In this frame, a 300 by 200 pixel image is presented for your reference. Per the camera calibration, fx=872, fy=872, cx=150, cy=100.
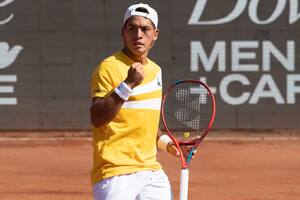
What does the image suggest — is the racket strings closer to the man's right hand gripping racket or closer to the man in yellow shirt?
the man's right hand gripping racket

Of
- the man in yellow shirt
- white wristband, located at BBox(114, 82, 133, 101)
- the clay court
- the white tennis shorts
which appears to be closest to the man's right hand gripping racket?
the white tennis shorts

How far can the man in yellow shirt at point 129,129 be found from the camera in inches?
180

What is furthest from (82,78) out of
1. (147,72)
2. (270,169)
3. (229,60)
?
(147,72)

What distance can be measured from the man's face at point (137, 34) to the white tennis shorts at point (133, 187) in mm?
665

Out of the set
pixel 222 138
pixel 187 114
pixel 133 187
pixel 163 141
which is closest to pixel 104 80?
pixel 133 187

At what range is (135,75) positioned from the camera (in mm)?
4309

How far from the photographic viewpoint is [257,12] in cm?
1577

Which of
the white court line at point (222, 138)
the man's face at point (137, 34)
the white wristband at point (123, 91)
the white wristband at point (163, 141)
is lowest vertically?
the white court line at point (222, 138)

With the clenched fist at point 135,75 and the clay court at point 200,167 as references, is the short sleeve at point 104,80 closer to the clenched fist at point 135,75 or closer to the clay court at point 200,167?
the clenched fist at point 135,75

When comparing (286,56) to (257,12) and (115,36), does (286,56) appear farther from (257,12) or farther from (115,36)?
(115,36)

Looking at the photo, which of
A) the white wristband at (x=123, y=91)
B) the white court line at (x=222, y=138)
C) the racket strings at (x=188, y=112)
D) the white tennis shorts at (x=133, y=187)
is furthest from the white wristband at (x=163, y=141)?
the white court line at (x=222, y=138)

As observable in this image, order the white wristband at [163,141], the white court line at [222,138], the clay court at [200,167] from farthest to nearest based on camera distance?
the white court line at [222,138], the clay court at [200,167], the white wristband at [163,141]

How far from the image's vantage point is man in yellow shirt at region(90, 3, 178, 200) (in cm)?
458

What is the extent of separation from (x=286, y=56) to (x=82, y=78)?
3709mm
